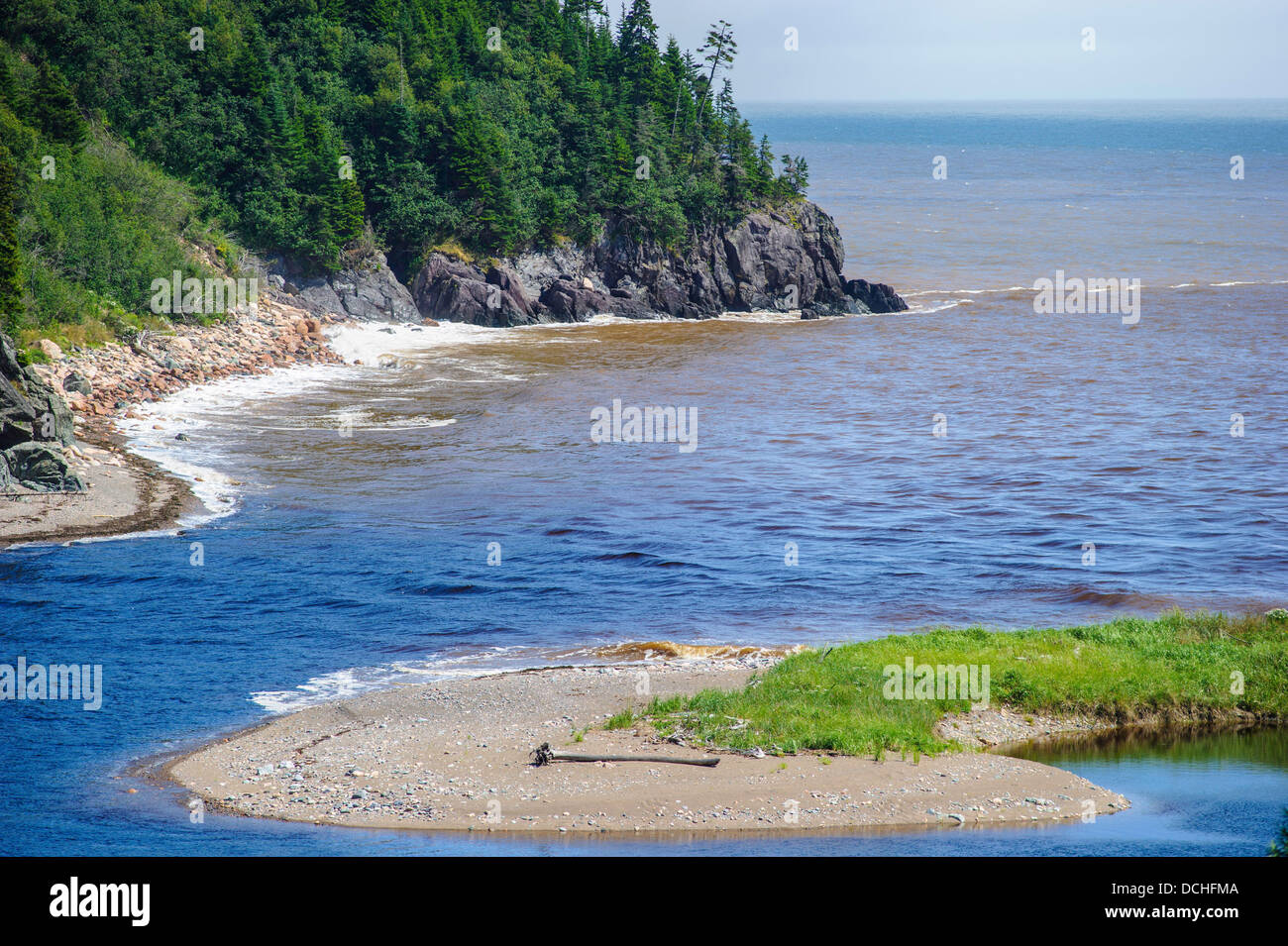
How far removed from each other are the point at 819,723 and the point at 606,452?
93.1 feet

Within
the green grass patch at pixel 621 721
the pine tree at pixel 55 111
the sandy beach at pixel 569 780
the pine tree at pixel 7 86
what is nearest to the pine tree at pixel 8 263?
the pine tree at pixel 7 86

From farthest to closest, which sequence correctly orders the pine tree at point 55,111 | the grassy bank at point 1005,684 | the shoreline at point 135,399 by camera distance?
the pine tree at point 55,111
the shoreline at point 135,399
the grassy bank at point 1005,684

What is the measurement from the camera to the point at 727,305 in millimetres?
84500

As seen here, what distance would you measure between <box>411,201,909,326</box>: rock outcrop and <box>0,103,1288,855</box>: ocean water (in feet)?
13.3

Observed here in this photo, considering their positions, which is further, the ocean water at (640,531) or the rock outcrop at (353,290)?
the rock outcrop at (353,290)

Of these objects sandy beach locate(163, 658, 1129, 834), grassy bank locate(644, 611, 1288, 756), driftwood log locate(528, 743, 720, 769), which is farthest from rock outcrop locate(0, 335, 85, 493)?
grassy bank locate(644, 611, 1288, 756)

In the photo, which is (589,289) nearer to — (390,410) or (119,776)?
(390,410)

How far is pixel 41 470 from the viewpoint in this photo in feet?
115

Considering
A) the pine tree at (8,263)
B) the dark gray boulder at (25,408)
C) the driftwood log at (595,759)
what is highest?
the pine tree at (8,263)

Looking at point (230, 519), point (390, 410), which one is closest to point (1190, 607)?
point (230, 519)

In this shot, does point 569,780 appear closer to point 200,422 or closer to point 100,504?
point 100,504

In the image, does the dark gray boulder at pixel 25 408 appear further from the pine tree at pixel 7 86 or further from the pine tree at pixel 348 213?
the pine tree at pixel 348 213

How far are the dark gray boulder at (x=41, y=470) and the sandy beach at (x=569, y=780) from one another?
18.2 metres

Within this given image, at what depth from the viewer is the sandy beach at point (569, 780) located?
664 inches
